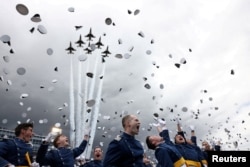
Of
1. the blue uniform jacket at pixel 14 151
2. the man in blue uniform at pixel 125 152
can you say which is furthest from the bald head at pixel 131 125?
the blue uniform jacket at pixel 14 151

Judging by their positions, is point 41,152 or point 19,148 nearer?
point 19,148

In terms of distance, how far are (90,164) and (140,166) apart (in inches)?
381

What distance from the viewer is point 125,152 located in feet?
25.5

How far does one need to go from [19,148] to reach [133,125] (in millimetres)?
4365

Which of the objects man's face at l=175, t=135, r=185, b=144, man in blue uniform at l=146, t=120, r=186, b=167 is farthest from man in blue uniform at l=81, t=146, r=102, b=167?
man in blue uniform at l=146, t=120, r=186, b=167

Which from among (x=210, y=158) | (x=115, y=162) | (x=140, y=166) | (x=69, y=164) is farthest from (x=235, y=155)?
(x=69, y=164)

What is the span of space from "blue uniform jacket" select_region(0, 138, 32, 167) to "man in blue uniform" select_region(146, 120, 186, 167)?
4167 mm

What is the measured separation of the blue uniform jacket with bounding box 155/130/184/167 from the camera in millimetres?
9242

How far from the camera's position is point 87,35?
59625 mm

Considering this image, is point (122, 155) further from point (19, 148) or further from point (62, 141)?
point (62, 141)

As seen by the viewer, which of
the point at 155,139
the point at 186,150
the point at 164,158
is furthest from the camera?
the point at 186,150

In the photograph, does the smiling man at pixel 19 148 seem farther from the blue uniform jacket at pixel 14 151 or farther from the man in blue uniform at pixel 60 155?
the man in blue uniform at pixel 60 155

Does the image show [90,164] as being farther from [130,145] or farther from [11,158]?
[130,145]

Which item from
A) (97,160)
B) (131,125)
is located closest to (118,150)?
(131,125)
